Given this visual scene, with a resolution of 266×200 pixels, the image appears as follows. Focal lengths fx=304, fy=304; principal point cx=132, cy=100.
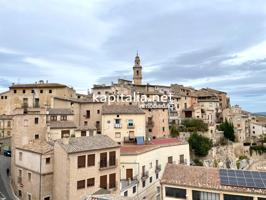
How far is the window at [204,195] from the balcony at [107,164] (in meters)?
10.1

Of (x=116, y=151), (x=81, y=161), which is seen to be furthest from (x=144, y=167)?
(x=81, y=161)

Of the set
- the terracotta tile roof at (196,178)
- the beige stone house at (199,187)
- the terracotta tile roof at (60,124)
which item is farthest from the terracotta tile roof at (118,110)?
the beige stone house at (199,187)

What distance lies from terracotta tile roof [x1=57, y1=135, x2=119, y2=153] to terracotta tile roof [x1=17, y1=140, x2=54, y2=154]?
7.62ft

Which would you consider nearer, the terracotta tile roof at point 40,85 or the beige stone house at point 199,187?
the beige stone house at point 199,187

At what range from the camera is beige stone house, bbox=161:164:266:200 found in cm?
2498

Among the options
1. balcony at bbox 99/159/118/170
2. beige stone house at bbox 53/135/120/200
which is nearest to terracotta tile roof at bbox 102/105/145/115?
beige stone house at bbox 53/135/120/200

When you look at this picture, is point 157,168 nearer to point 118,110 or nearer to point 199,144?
point 118,110

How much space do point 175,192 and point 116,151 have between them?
914cm

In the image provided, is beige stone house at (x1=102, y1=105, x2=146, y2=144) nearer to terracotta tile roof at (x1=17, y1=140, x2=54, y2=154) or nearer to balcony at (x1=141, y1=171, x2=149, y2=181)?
balcony at (x1=141, y1=171, x2=149, y2=181)

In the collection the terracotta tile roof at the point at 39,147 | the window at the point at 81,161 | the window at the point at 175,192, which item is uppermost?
the terracotta tile roof at the point at 39,147

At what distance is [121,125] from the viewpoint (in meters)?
47.8

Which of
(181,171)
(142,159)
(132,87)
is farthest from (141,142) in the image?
(132,87)

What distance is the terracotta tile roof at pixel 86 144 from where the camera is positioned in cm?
3031

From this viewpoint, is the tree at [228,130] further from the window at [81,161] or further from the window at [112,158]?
the window at [81,161]
